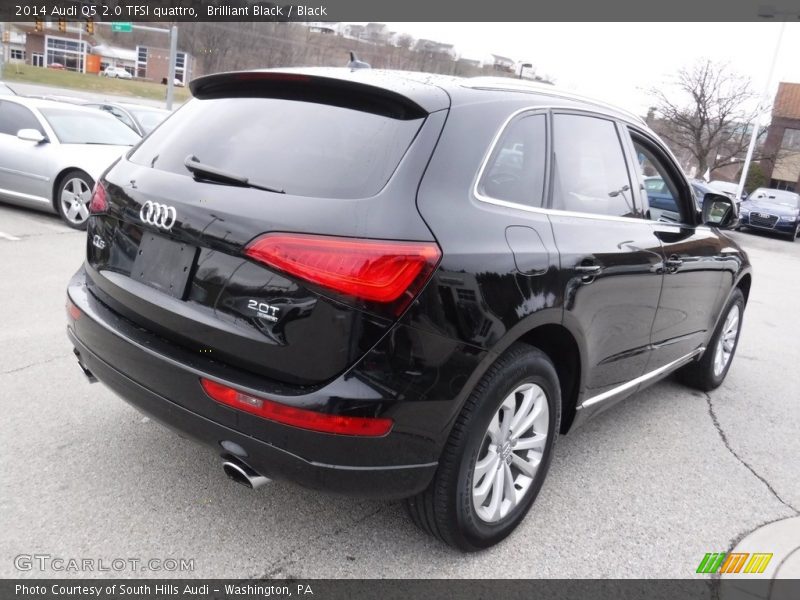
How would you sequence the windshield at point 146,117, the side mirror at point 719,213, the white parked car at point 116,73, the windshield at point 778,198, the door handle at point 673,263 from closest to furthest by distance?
the door handle at point 673,263
the side mirror at point 719,213
the windshield at point 146,117
the windshield at point 778,198
the white parked car at point 116,73

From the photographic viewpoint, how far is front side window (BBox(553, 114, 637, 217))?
3.00 meters

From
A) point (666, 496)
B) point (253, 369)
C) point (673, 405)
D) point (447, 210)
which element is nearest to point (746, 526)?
point (666, 496)

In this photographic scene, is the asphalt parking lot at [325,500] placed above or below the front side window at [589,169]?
below

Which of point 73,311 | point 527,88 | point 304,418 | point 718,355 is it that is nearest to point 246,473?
point 304,418

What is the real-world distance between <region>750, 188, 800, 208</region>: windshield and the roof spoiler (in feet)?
78.4

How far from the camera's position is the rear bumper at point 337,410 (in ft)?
7.00

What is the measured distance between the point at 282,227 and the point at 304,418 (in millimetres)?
609

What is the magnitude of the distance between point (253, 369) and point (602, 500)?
193 cm

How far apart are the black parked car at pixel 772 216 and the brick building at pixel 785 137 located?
28.8 m

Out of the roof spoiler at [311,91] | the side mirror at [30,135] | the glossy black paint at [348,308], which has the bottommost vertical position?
the side mirror at [30,135]

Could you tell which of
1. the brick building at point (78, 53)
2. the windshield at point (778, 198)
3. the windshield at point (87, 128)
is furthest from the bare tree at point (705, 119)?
the brick building at point (78, 53)

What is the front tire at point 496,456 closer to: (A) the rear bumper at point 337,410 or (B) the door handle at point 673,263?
(A) the rear bumper at point 337,410

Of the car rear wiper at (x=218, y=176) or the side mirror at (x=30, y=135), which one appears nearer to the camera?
the car rear wiper at (x=218, y=176)

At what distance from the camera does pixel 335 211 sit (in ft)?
7.08
